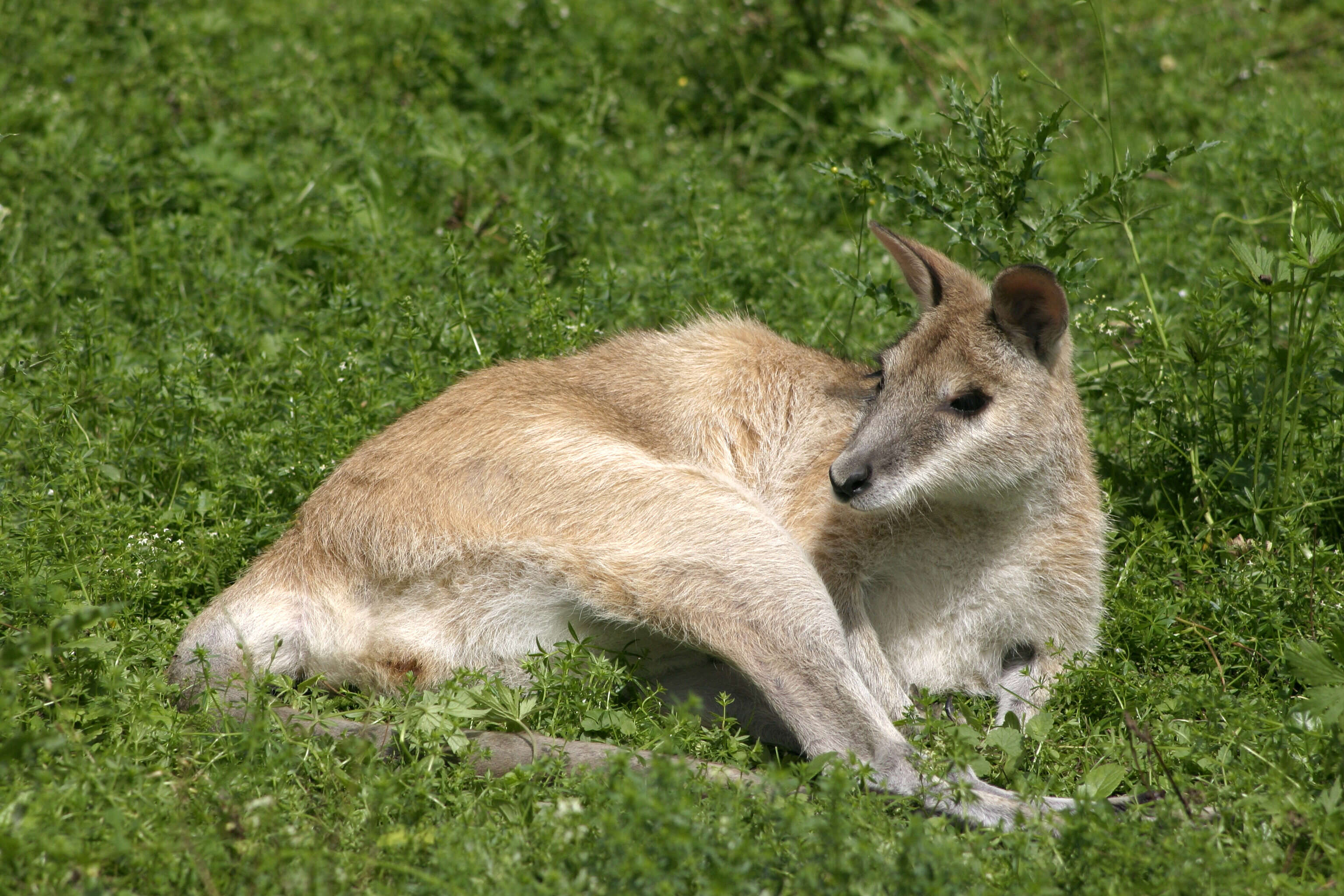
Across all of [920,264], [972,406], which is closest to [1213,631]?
[972,406]

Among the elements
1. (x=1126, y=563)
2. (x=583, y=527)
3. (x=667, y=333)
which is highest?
(x=667, y=333)

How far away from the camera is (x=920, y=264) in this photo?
470 cm

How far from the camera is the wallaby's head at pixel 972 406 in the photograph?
427cm

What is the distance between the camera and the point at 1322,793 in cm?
347

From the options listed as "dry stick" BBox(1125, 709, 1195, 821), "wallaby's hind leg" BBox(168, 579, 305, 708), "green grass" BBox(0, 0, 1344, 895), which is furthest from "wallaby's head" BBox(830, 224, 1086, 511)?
"wallaby's hind leg" BBox(168, 579, 305, 708)

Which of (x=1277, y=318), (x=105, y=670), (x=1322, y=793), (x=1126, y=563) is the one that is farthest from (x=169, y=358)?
(x=1277, y=318)

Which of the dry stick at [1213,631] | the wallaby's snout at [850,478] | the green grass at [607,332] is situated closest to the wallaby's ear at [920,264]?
the green grass at [607,332]

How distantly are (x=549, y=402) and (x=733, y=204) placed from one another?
280 centimetres

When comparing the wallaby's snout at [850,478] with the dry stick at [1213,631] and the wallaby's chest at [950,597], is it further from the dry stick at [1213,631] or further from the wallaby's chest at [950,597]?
the dry stick at [1213,631]

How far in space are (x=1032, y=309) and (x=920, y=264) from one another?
0.51m

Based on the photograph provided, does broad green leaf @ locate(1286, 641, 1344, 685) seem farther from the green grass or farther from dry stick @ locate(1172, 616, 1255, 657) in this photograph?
dry stick @ locate(1172, 616, 1255, 657)

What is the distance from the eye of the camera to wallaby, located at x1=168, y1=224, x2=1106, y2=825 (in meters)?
4.12

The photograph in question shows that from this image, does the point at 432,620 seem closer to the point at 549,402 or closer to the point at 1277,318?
the point at 549,402

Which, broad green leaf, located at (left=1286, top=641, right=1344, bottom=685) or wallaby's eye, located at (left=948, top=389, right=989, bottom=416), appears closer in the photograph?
broad green leaf, located at (left=1286, top=641, right=1344, bottom=685)
